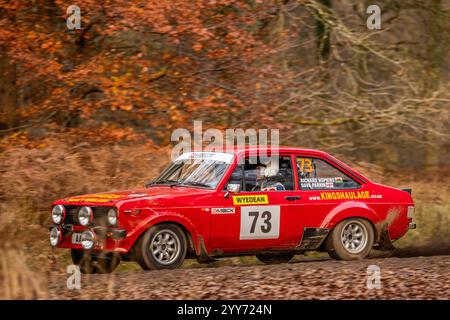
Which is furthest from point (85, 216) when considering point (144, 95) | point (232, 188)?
point (144, 95)

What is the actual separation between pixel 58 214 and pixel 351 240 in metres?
3.99

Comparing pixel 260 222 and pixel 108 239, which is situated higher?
pixel 260 222

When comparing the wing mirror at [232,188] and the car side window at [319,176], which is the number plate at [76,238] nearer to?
the wing mirror at [232,188]

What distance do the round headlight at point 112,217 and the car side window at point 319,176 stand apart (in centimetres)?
273

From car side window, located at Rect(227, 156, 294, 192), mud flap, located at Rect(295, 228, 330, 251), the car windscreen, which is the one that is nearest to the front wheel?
mud flap, located at Rect(295, 228, 330, 251)

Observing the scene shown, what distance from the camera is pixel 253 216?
11023 millimetres

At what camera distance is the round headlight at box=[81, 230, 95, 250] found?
10.4 meters

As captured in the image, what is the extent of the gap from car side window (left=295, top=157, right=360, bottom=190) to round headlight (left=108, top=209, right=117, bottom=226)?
107 inches

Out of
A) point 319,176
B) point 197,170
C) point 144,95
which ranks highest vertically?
point 144,95

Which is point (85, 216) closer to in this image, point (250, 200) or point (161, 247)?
point (161, 247)

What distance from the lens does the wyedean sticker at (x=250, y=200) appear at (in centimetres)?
1095
